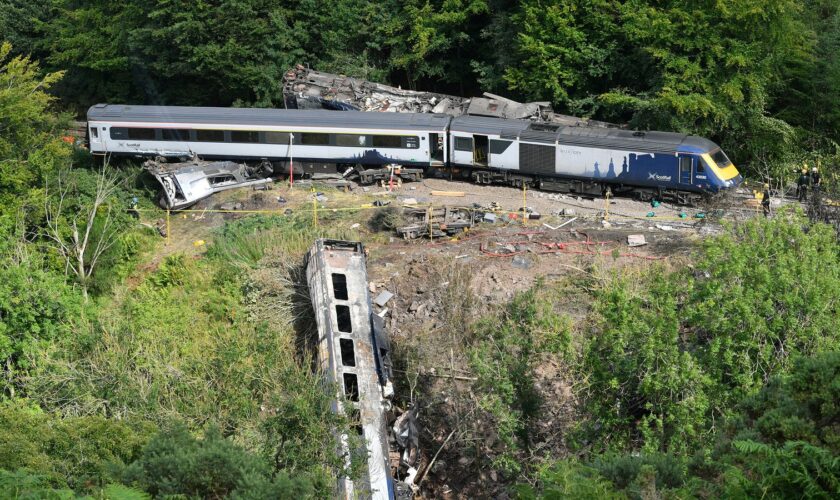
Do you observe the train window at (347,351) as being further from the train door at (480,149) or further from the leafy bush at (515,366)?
the train door at (480,149)

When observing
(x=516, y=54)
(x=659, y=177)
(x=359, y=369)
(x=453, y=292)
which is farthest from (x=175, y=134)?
(x=659, y=177)

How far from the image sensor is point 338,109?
38.2m

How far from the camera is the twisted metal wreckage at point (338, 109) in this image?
113 feet

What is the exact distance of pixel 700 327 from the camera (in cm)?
1914

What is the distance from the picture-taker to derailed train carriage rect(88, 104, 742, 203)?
31109 millimetres

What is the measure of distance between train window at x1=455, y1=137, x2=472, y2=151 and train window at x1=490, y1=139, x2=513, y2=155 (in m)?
0.84

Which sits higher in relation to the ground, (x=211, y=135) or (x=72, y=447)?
(x=211, y=135)

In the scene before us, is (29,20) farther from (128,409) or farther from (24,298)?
(128,409)

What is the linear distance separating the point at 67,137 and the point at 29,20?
1338 cm

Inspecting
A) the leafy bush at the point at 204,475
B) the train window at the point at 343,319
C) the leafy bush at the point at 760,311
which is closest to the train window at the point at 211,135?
the train window at the point at 343,319

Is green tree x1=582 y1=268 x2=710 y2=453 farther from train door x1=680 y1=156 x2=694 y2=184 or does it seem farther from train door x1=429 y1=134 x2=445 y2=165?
train door x1=429 y1=134 x2=445 y2=165

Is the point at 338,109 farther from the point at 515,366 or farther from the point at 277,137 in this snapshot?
the point at 515,366

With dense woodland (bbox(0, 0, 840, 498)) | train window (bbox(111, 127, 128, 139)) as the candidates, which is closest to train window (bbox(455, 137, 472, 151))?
dense woodland (bbox(0, 0, 840, 498))

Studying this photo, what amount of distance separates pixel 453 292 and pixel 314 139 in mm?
11690
